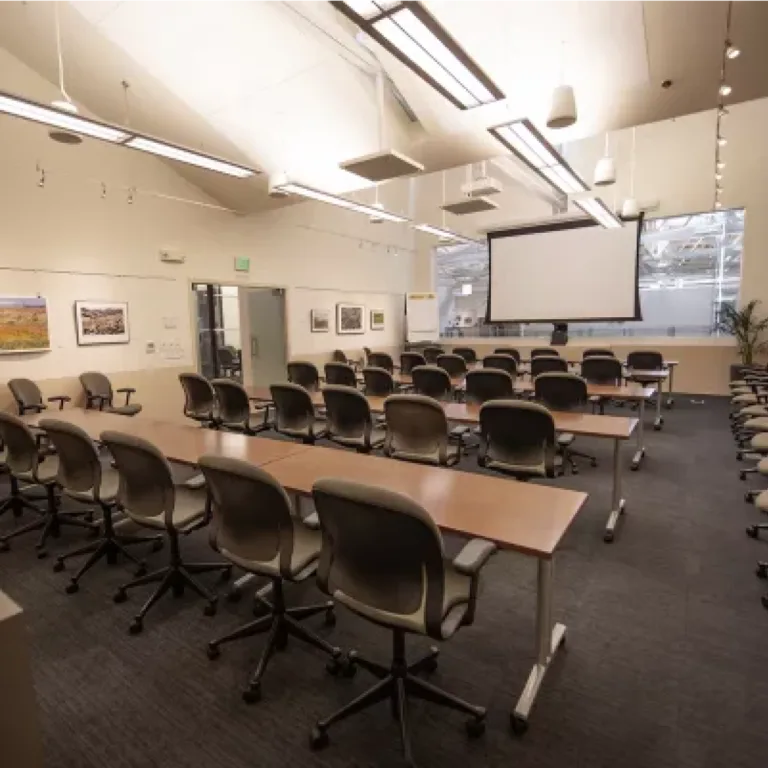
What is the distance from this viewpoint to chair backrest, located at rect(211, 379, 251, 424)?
177 inches

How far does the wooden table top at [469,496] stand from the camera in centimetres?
167

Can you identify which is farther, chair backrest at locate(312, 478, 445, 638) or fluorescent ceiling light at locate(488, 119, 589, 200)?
fluorescent ceiling light at locate(488, 119, 589, 200)

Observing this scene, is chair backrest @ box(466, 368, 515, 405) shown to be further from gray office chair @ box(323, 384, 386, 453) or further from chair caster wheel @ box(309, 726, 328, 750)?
chair caster wheel @ box(309, 726, 328, 750)

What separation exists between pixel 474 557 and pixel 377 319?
30.1 feet

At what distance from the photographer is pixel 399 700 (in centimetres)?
170

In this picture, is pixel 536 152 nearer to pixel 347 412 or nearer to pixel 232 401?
pixel 347 412

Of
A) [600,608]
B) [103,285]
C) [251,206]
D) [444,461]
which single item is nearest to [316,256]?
[251,206]

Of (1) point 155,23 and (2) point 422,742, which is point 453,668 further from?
(1) point 155,23

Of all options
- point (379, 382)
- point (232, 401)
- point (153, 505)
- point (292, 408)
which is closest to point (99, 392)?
point (232, 401)

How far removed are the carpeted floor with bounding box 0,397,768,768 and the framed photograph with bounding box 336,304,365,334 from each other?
6.84 meters

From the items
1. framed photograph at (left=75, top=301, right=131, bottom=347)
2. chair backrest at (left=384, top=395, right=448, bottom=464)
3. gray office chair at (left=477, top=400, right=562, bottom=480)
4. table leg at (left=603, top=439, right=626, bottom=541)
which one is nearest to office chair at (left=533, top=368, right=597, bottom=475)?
table leg at (left=603, top=439, right=626, bottom=541)

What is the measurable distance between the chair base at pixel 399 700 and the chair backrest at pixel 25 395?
16.6 ft

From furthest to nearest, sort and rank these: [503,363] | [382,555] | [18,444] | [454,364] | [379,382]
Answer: [454,364] → [503,363] → [379,382] → [18,444] → [382,555]

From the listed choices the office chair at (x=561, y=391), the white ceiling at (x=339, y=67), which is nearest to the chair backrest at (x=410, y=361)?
the white ceiling at (x=339, y=67)
